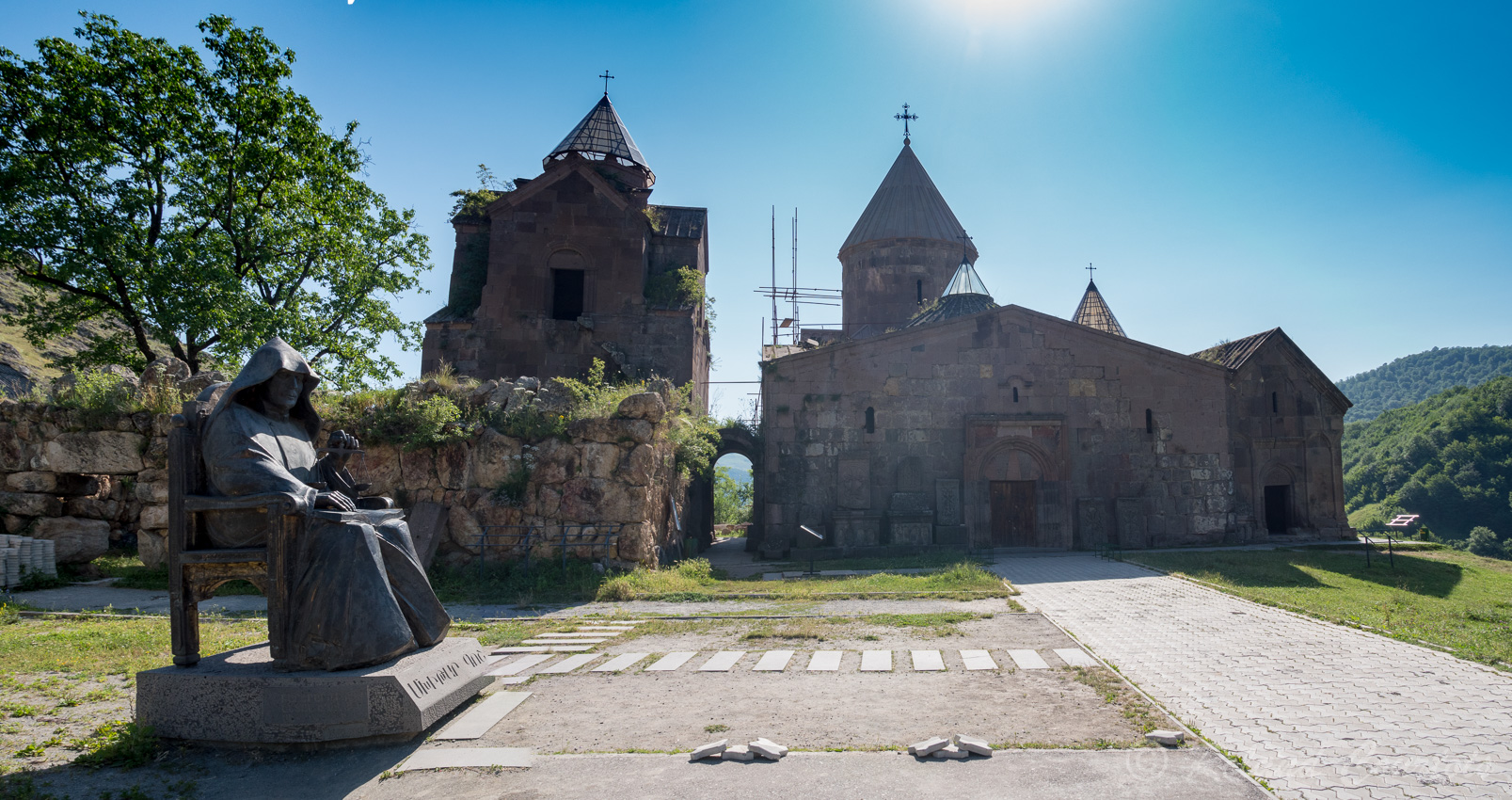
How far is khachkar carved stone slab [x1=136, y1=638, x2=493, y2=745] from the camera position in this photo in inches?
153

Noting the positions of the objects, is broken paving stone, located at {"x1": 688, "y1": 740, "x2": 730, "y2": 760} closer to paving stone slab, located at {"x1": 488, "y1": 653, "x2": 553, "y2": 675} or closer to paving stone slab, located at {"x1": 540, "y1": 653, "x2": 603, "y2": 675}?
paving stone slab, located at {"x1": 540, "y1": 653, "x2": 603, "y2": 675}

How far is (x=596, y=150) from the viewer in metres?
18.1

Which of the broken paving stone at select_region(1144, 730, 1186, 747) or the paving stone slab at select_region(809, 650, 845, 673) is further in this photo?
the paving stone slab at select_region(809, 650, 845, 673)

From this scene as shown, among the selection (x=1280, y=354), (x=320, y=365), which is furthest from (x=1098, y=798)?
(x=1280, y=354)

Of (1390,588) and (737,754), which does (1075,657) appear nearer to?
(737,754)

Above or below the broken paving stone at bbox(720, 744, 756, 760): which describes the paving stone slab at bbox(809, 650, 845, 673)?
below

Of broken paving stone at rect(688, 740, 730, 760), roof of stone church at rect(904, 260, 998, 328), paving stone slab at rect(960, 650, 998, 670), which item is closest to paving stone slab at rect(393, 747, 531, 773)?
broken paving stone at rect(688, 740, 730, 760)

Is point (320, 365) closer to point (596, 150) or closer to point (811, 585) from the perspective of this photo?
point (596, 150)

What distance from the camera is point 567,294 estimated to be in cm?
1795

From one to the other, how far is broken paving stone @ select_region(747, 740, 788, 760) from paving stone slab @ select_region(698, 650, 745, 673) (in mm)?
1886

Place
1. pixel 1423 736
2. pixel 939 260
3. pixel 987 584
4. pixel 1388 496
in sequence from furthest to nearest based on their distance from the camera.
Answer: pixel 1388 496 → pixel 939 260 → pixel 987 584 → pixel 1423 736

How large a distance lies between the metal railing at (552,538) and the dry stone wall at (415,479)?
44mm

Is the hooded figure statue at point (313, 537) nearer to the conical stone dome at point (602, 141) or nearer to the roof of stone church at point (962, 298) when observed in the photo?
the conical stone dome at point (602, 141)

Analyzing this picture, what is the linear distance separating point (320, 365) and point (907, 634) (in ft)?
48.0
